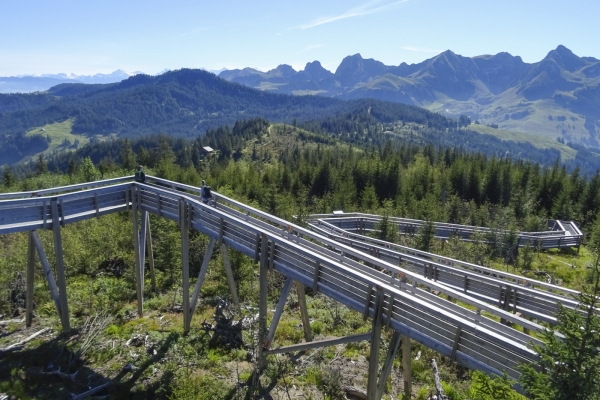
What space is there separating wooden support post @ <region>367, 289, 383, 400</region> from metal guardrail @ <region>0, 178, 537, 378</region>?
0.65 feet

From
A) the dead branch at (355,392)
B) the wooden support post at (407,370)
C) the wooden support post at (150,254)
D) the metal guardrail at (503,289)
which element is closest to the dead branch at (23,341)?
the wooden support post at (150,254)

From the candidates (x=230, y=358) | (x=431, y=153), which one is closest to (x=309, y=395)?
(x=230, y=358)

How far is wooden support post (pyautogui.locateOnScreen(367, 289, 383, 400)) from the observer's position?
10.3 meters

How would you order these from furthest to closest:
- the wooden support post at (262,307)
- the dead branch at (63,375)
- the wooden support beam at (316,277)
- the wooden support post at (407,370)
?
the dead branch at (63,375), the wooden support post at (262,307), the wooden support post at (407,370), the wooden support beam at (316,277)

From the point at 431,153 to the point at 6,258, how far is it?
94952 mm

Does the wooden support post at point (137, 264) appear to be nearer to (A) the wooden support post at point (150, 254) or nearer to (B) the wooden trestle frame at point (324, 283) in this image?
Result: (B) the wooden trestle frame at point (324, 283)

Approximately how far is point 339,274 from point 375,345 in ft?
7.76

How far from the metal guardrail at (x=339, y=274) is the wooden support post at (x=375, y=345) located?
0.65ft

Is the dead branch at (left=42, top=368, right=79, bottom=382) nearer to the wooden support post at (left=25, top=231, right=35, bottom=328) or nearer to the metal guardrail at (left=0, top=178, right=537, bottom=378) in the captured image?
the wooden support post at (left=25, top=231, right=35, bottom=328)

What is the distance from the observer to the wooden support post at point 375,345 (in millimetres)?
10273

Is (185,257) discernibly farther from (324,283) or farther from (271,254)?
(324,283)

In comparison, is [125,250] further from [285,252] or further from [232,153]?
[232,153]

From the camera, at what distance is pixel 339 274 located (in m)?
11.7

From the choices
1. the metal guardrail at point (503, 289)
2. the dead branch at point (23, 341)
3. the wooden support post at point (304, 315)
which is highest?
the metal guardrail at point (503, 289)
